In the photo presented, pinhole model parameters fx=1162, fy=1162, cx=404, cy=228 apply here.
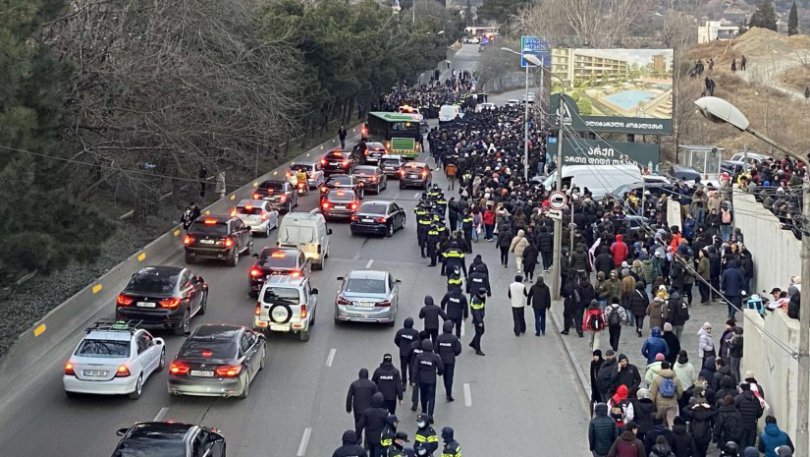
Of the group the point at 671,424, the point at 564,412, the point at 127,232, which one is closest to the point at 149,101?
the point at 127,232

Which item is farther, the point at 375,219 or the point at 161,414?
the point at 375,219

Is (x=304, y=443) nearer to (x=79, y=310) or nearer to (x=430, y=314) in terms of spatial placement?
(x=430, y=314)

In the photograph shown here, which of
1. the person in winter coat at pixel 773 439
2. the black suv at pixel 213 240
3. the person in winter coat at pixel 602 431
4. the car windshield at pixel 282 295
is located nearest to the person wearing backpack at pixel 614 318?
the car windshield at pixel 282 295

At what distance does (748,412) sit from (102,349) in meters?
10.4

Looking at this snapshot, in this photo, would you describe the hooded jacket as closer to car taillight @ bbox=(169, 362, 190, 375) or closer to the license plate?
car taillight @ bbox=(169, 362, 190, 375)

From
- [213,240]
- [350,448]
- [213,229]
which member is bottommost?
[213,240]

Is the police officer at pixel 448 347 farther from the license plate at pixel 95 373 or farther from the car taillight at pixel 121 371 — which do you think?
the license plate at pixel 95 373

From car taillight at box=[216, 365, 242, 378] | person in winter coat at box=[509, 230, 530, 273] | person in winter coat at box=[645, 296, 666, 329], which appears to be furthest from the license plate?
person in winter coat at box=[509, 230, 530, 273]

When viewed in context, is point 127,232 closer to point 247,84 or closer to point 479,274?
point 247,84

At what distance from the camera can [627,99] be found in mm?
46156

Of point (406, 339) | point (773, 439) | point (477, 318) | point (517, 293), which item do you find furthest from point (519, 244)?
point (773, 439)

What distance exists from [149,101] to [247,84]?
7913 millimetres

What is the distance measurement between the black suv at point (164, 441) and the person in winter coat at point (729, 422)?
7.01m

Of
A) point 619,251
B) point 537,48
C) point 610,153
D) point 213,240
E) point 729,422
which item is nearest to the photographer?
point 729,422
